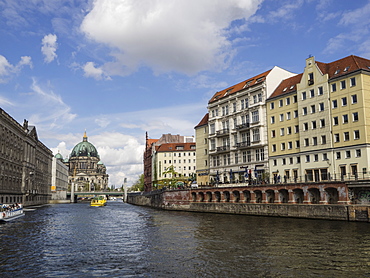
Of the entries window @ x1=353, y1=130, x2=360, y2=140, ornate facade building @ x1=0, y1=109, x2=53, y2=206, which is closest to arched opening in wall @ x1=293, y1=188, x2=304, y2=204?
window @ x1=353, y1=130, x2=360, y2=140

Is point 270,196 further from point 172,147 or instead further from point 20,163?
point 172,147

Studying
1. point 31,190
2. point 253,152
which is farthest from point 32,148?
point 253,152

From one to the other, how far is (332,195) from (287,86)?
2833 centimetres

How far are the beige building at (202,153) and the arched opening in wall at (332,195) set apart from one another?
43090 mm

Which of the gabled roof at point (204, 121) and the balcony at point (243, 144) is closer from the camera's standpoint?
the balcony at point (243, 144)

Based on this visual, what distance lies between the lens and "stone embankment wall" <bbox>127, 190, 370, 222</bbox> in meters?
48.1

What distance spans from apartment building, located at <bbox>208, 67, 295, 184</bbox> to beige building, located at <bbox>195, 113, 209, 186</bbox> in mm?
3518

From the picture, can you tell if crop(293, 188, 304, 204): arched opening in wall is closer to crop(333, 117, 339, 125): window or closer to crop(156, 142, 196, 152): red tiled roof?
crop(333, 117, 339, 125): window

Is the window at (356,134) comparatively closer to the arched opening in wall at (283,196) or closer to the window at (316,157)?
the window at (316,157)

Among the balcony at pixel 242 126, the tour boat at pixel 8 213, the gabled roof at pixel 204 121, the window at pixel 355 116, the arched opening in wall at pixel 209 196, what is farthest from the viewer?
→ the gabled roof at pixel 204 121

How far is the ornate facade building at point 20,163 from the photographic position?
91.2 m

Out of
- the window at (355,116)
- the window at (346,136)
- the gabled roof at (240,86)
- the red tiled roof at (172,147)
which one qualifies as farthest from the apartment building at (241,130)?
the red tiled roof at (172,147)

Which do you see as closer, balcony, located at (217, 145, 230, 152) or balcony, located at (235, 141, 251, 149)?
balcony, located at (235, 141, 251, 149)

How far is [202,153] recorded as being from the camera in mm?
100188
